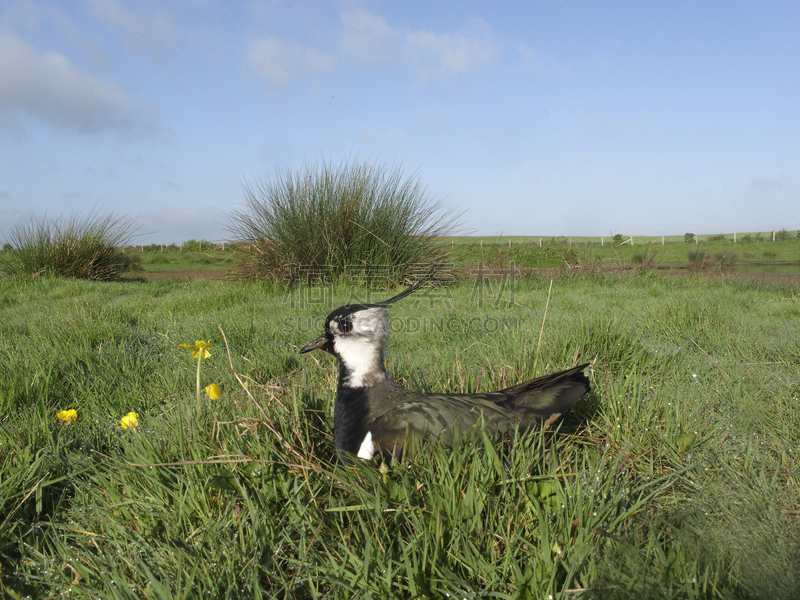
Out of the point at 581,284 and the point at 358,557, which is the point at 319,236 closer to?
the point at 581,284

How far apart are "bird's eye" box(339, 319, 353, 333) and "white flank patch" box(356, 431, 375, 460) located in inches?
16.4

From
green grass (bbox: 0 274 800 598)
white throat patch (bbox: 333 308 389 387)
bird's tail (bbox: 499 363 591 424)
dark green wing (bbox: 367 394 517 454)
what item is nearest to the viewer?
green grass (bbox: 0 274 800 598)

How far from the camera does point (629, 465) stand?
5.66 feet

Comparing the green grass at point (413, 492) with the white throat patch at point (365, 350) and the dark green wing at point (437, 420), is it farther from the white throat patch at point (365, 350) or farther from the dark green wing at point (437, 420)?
the white throat patch at point (365, 350)

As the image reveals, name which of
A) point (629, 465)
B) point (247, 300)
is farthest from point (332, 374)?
point (247, 300)

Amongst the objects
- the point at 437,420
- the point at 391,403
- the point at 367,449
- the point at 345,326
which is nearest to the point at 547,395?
the point at 437,420

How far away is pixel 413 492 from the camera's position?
1388mm

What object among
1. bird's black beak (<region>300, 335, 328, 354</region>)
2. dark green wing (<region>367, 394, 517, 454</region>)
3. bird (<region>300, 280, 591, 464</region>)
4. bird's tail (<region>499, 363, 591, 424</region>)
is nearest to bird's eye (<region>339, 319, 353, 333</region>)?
bird (<region>300, 280, 591, 464</region>)

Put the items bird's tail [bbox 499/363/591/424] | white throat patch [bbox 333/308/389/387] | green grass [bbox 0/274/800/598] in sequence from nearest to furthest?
green grass [bbox 0/274/800/598] < bird's tail [bbox 499/363/591/424] < white throat patch [bbox 333/308/389/387]

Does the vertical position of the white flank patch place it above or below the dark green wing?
below

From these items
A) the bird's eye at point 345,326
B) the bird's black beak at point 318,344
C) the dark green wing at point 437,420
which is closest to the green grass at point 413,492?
the dark green wing at point 437,420

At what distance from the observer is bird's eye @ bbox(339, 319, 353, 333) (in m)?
1.83

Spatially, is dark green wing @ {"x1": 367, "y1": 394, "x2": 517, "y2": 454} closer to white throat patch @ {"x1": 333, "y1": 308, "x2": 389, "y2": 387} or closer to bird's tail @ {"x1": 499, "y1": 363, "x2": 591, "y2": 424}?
bird's tail @ {"x1": 499, "y1": 363, "x2": 591, "y2": 424}

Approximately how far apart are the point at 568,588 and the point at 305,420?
1100 millimetres
